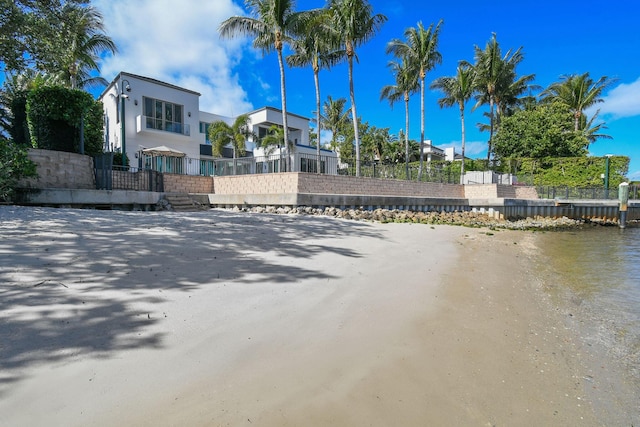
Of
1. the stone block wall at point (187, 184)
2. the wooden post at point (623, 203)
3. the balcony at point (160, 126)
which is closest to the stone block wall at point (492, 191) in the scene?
the wooden post at point (623, 203)

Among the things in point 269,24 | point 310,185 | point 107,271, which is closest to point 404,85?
point 269,24

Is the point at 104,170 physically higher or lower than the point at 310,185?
higher

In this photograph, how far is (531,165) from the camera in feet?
108

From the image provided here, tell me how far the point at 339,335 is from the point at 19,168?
1250 centimetres

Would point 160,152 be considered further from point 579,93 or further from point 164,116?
point 579,93

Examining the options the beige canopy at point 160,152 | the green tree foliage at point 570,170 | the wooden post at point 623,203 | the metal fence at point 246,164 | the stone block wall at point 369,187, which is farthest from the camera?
the green tree foliage at point 570,170

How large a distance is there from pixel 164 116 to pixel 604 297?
2715 centimetres

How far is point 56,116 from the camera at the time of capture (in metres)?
13.5

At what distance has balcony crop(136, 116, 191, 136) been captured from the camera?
2266cm

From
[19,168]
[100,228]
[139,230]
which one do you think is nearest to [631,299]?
[139,230]

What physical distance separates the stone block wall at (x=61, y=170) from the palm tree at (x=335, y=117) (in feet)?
106

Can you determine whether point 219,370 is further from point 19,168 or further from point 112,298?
point 19,168

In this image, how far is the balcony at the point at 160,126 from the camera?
74.3ft

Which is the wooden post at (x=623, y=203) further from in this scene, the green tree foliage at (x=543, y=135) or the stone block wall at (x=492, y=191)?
the green tree foliage at (x=543, y=135)
